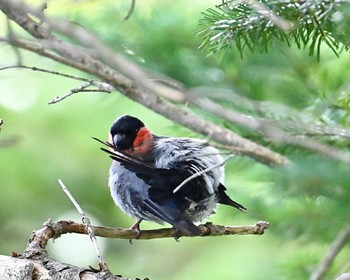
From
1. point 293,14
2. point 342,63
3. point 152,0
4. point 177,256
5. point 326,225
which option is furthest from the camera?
point 177,256

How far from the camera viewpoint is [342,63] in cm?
215

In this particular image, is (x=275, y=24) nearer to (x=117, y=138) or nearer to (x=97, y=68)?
(x=97, y=68)

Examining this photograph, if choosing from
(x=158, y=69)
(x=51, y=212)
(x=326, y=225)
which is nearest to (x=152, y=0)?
→ (x=158, y=69)

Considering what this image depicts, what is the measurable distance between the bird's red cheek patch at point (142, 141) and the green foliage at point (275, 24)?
68 cm

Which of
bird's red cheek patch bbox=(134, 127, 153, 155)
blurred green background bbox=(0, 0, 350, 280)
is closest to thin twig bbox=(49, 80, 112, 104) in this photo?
blurred green background bbox=(0, 0, 350, 280)

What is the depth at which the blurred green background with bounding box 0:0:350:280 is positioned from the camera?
171cm

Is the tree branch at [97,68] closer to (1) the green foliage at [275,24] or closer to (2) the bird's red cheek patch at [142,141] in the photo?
(1) the green foliage at [275,24]

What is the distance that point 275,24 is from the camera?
4.28 ft

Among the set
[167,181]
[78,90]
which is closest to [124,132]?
[167,181]

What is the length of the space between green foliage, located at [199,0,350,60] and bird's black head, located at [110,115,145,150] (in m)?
0.74

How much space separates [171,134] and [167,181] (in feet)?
0.99

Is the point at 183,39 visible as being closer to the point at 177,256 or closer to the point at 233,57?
the point at 233,57

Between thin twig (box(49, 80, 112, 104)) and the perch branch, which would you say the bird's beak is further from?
thin twig (box(49, 80, 112, 104))

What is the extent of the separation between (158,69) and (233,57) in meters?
0.20
